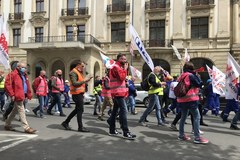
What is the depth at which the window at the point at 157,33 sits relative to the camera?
2806 cm

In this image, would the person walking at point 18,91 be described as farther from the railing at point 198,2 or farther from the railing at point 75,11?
the railing at point 75,11

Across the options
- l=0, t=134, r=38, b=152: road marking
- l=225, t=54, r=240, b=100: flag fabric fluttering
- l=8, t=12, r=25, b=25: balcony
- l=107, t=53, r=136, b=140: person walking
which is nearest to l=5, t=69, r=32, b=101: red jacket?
l=0, t=134, r=38, b=152: road marking

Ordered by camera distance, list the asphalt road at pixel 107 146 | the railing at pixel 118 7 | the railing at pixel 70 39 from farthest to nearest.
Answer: the railing at pixel 118 7 → the railing at pixel 70 39 → the asphalt road at pixel 107 146

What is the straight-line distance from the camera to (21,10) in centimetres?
3238

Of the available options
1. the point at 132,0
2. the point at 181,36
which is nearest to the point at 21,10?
the point at 132,0

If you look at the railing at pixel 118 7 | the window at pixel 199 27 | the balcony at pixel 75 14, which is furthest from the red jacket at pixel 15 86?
the balcony at pixel 75 14

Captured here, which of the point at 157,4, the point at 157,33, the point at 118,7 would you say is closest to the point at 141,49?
the point at 157,33

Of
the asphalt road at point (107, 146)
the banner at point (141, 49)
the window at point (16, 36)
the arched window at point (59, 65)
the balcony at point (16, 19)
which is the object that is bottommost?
the asphalt road at point (107, 146)

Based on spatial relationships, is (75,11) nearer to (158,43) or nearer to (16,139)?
(158,43)

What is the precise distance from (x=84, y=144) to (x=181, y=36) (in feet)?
74.8

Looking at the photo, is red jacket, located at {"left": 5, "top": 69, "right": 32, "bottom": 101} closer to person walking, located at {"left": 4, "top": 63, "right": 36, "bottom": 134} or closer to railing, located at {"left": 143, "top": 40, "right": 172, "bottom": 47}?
person walking, located at {"left": 4, "top": 63, "right": 36, "bottom": 134}

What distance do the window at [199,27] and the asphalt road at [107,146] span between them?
20.6 metres

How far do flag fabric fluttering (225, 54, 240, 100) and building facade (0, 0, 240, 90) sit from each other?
690 inches

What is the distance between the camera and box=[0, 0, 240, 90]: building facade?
27047 mm
